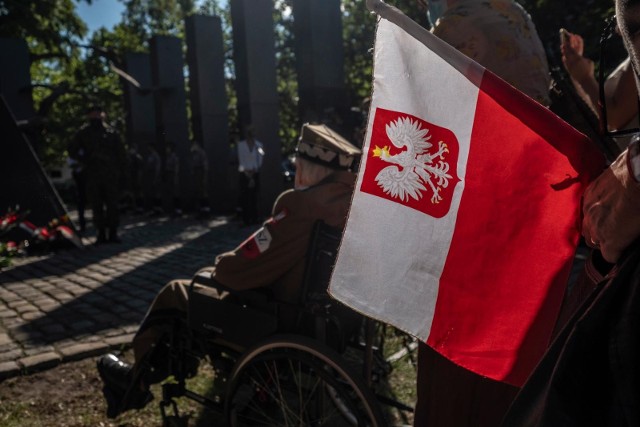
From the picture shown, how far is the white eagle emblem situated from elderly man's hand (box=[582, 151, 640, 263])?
1.21 feet

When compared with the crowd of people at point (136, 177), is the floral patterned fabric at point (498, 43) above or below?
above

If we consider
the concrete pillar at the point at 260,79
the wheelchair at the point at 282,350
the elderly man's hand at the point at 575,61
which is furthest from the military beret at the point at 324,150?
the concrete pillar at the point at 260,79

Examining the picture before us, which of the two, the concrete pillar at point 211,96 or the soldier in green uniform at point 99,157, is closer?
the soldier in green uniform at point 99,157

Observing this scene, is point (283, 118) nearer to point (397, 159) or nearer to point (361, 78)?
point (361, 78)

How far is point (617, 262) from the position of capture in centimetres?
108

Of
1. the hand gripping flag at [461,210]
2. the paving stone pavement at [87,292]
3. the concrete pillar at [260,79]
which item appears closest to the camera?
the hand gripping flag at [461,210]

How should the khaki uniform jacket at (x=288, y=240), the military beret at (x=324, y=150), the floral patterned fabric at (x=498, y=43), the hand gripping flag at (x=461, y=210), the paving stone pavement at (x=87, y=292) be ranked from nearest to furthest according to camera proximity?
the hand gripping flag at (x=461, y=210), the floral patterned fabric at (x=498, y=43), the khaki uniform jacket at (x=288, y=240), the military beret at (x=324, y=150), the paving stone pavement at (x=87, y=292)

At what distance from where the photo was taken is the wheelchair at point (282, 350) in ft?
8.35

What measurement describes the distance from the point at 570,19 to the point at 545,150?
8333 mm

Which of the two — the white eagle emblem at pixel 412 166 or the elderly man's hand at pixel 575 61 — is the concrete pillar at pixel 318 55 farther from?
the white eagle emblem at pixel 412 166

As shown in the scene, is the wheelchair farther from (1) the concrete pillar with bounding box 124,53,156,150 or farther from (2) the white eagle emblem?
(1) the concrete pillar with bounding box 124,53,156,150

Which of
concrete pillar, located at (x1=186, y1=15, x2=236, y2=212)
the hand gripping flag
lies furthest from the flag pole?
concrete pillar, located at (x1=186, y1=15, x2=236, y2=212)

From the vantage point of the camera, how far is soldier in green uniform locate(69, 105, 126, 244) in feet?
32.0

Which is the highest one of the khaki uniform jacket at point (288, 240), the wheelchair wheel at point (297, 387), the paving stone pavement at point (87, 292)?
the khaki uniform jacket at point (288, 240)
